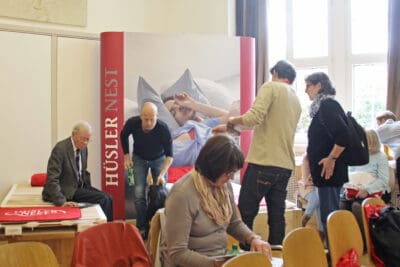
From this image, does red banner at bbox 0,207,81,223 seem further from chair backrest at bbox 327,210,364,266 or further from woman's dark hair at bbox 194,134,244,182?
chair backrest at bbox 327,210,364,266

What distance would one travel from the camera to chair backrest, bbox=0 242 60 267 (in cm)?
162

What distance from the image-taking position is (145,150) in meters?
4.25

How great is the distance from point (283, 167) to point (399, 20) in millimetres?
3083

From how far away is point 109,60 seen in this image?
15.5ft

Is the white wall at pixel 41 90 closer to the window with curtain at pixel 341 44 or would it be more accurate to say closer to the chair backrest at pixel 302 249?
the window with curtain at pixel 341 44

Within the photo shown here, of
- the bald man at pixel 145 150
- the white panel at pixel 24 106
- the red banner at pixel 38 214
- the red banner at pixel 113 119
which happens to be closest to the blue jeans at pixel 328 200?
the bald man at pixel 145 150

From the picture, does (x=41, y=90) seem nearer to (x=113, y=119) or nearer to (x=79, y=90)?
(x=79, y=90)

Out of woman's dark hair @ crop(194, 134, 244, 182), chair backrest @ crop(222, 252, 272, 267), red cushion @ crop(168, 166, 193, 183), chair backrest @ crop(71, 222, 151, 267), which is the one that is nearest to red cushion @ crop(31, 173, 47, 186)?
red cushion @ crop(168, 166, 193, 183)

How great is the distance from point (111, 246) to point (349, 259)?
3.51ft

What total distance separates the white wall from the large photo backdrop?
339mm

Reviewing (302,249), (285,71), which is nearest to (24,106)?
(285,71)

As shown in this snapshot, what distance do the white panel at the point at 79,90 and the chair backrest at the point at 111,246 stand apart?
9.74ft

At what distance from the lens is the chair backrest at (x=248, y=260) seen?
1419mm

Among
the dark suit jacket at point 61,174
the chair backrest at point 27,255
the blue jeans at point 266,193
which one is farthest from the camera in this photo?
the dark suit jacket at point 61,174
